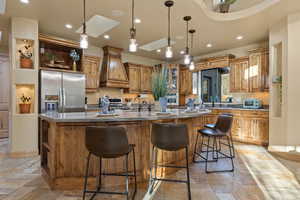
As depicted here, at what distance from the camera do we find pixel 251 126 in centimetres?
460

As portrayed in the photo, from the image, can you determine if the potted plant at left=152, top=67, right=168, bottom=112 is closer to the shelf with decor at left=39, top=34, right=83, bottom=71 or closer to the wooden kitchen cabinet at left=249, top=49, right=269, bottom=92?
the shelf with decor at left=39, top=34, right=83, bottom=71

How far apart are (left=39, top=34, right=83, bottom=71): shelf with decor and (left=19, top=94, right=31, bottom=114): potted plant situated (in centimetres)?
87

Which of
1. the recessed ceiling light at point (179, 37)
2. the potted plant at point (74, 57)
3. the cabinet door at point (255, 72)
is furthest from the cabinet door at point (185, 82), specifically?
the potted plant at point (74, 57)

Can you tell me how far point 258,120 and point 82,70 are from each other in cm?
502

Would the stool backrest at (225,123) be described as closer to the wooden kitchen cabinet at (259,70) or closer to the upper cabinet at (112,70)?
the wooden kitchen cabinet at (259,70)

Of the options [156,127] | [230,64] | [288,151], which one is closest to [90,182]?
[156,127]

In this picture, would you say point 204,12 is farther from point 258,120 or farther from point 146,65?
point 146,65

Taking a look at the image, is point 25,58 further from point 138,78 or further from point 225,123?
point 225,123

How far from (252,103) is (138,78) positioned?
12.6 ft

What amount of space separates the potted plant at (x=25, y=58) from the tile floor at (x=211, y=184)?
2.03 meters

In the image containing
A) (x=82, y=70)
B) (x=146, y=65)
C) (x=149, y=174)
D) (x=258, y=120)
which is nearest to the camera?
(x=149, y=174)

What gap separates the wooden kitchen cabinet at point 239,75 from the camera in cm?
502

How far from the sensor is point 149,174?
7.93 feet

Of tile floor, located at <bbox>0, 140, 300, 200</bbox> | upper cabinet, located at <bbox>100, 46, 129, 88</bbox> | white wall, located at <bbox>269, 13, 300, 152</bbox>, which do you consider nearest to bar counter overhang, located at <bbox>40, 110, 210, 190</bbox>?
tile floor, located at <bbox>0, 140, 300, 200</bbox>
